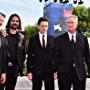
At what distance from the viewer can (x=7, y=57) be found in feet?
24.2

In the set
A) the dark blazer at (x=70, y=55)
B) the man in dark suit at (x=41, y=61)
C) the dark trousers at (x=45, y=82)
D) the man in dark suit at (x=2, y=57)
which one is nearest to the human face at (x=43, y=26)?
the man in dark suit at (x=41, y=61)

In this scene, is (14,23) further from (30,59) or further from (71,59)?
(71,59)

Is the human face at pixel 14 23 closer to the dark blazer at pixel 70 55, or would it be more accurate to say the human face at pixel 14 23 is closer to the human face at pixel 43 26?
the human face at pixel 43 26

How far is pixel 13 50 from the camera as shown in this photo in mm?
7426

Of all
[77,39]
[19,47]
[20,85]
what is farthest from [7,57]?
[20,85]

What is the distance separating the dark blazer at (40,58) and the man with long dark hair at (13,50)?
36 centimetres

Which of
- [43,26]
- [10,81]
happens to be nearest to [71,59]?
[43,26]

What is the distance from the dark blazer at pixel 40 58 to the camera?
7.09 meters

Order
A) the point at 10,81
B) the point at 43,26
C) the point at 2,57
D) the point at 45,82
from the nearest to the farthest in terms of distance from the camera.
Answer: the point at 2,57 → the point at 43,26 → the point at 45,82 → the point at 10,81

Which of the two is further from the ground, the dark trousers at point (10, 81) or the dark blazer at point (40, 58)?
the dark blazer at point (40, 58)

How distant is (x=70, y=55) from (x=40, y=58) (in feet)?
1.69

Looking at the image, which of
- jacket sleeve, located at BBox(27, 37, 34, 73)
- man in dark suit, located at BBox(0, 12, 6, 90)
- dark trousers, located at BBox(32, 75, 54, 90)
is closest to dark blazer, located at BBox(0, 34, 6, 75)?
man in dark suit, located at BBox(0, 12, 6, 90)

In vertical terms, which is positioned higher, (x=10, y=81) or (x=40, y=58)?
(x=40, y=58)

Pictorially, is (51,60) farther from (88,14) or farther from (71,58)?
(88,14)
